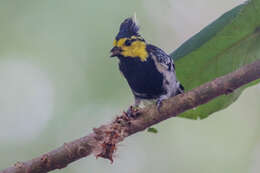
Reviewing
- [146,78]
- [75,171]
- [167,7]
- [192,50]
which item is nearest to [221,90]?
[192,50]

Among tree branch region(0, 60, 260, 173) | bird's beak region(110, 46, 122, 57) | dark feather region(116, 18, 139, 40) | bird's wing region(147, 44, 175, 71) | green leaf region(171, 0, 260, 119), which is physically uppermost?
dark feather region(116, 18, 139, 40)

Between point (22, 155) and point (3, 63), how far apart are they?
1204 millimetres

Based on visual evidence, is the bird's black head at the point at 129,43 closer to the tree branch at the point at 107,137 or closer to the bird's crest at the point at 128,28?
the bird's crest at the point at 128,28

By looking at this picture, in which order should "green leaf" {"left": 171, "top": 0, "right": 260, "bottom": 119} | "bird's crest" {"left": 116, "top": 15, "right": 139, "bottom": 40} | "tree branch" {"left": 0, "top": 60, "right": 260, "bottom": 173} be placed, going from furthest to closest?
"bird's crest" {"left": 116, "top": 15, "right": 139, "bottom": 40} < "green leaf" {"left": 171, "top": 0, "right": 260, "bottom": 119} < "tree branch" {"left": 0, "top": 60, "right": 260, "bottom": 173}

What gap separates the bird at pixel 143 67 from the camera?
339 centimetres

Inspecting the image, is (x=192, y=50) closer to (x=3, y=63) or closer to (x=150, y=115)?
(x=150, y=115)

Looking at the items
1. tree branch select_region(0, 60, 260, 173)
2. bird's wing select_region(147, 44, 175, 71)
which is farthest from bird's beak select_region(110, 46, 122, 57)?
tree branch select_region(0, 60, 260, 173)

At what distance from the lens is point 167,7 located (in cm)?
204

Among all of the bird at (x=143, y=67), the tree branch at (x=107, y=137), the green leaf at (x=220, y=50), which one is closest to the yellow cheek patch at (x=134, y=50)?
the bird at (x=143, y=67)

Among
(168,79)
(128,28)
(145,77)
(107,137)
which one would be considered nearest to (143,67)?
(145,77)

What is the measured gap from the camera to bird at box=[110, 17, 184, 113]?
3389 mm

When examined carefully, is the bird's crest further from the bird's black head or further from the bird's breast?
the bird's breast

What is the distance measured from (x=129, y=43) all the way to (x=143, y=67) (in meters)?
0.21

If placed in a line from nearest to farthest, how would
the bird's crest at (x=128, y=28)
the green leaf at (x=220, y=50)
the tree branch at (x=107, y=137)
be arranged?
the tree branch at (x=107, y=137) → the green leaf at (x=220, y=50) → the bird's crest at (x=128, y=28)
